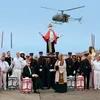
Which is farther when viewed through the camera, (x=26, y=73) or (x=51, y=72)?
(x=51, y=72)

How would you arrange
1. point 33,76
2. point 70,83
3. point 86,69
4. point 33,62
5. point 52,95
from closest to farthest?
point 52,95 < point 33,76 < point 33,62 < point 86,69 < point 70,83

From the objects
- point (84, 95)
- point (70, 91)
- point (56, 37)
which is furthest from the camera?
point (56, 37)

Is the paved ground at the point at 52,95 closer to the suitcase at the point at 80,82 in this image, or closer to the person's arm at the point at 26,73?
the suitcase at the point at 80,82

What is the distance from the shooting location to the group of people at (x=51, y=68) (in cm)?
1812

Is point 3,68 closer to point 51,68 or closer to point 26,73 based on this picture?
point 26,73

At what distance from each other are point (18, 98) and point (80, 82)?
381 cm

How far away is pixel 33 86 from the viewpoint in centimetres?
1750

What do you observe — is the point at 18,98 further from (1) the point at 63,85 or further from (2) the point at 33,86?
(1) the point at 63,85

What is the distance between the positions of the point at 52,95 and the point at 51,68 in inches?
76.8

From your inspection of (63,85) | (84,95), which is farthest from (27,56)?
(84,95)

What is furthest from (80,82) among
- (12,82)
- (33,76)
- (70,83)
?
(12,82)

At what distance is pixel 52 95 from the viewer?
1711cm

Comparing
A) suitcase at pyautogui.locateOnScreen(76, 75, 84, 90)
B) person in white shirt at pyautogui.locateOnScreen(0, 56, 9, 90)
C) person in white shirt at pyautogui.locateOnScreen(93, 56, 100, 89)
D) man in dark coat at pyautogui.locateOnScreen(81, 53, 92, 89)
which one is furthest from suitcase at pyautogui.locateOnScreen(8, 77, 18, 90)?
person in white shirt at pyautogui.locateOnScreen(93, 56, 100, 89)

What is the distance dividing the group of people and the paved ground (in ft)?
1.86
